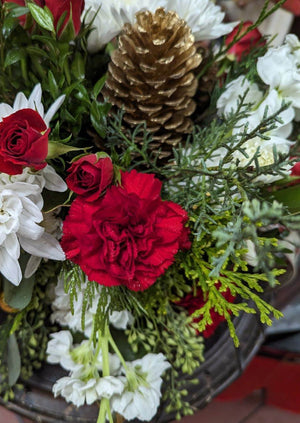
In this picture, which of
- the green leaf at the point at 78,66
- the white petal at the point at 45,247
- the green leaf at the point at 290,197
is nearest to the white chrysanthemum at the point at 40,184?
the white petal at the point at 45,247

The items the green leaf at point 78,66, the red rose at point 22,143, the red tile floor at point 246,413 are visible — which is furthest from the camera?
the red tile floor at point 246,413

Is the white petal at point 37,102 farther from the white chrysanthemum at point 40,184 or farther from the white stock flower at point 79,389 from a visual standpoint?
the white stock flower at point 79,389

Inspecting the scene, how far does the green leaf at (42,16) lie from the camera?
38 centimetres

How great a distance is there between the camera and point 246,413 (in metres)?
0.81

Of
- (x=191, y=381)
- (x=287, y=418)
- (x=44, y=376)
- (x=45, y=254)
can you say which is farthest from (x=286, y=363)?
(x=45, y=254)

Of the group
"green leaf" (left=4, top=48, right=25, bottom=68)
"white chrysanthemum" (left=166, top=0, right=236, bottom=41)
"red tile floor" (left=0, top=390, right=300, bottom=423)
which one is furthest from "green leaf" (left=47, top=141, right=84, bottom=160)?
"red tile floor" (left=0, top=390, right=300, bottom=423)

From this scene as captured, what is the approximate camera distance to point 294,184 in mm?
460

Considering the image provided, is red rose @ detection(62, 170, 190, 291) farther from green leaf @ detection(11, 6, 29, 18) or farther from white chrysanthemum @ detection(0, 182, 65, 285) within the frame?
green leaf @ detection(11, 6, 29, 18)

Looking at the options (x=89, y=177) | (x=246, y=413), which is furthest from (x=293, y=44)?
(x=246, y=413)

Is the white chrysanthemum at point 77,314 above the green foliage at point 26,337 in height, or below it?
above

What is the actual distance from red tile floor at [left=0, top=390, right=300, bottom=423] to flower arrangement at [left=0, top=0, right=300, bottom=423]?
Result: 0.86 feet

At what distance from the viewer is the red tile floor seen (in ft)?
2.53

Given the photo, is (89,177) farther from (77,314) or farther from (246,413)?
(246,413)

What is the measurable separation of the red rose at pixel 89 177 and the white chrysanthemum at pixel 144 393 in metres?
0.22
